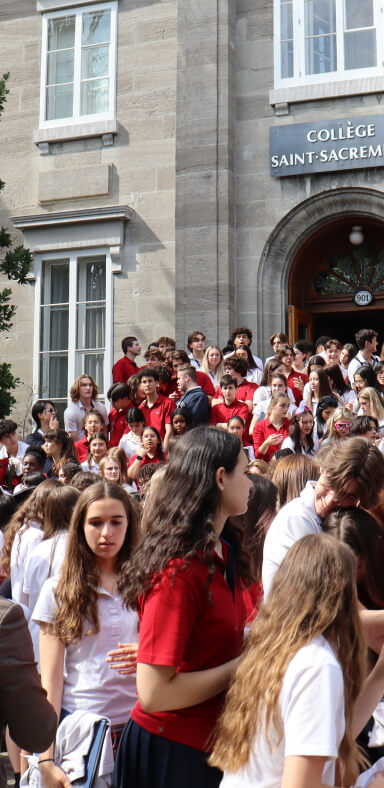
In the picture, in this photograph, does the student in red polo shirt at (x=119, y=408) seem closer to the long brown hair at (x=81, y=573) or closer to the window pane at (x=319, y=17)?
the window pane at (x=319, y=17)

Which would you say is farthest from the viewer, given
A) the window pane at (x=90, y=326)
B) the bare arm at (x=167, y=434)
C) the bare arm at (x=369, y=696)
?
the window pane at (x=90, y=326)

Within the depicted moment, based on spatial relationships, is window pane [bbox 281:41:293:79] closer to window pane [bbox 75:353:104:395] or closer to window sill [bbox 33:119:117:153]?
window sill [bbox 33:119:117:153]

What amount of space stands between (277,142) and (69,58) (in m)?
4.70

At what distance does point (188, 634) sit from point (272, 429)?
25.5 feet

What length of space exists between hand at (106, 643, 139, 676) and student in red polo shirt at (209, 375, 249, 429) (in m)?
7.68

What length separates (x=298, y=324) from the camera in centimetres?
1520

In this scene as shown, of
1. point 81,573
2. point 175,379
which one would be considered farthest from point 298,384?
point 81,573

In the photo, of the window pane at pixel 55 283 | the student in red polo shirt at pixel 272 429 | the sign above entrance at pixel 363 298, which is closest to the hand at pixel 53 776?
the student in red polo shirt at pixel 272 429

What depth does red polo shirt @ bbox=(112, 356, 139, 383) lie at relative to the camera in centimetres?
1367

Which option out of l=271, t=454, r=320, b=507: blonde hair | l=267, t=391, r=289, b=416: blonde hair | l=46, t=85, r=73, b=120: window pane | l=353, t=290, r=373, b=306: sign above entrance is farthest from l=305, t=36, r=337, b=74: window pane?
l=271, t=454, r=320, b=507: blonde hair

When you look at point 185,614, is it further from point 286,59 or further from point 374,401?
point 286,59

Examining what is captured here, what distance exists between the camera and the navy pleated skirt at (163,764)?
2764mm

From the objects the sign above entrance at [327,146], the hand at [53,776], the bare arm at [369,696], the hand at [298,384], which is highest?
the sign above entrance at [327,146]

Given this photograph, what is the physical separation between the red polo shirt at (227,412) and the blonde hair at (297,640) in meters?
8.38
